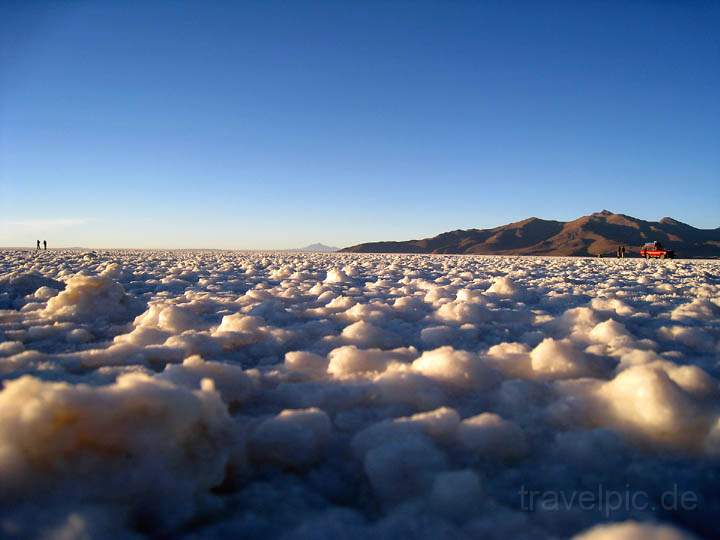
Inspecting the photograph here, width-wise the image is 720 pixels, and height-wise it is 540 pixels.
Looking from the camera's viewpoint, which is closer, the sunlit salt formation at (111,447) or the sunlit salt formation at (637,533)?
the sunlit salt formation at (637,533)

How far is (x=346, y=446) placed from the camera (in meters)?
1.50

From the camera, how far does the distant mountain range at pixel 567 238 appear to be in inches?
2439

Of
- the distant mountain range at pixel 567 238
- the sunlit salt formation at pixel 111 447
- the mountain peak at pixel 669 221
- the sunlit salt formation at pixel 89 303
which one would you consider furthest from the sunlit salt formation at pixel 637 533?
the mountain peak at pixel 669 221

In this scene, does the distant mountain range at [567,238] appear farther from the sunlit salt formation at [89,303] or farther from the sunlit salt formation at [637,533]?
the sunlit salt formation at [637,533]

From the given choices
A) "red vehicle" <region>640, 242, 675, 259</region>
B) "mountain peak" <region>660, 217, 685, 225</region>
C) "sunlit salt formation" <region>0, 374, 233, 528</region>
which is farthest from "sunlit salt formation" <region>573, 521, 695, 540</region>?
"mountain peak" <region>660, 217, 685, 225</region>

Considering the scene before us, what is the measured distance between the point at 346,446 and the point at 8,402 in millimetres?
1048

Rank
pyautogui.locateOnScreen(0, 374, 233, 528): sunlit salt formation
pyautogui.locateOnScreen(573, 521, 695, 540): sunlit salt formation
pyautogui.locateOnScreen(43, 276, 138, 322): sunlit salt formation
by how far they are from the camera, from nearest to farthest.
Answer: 1. pyautogui.locateOnScreen(573, 521, 695, 540): sunlit salt formation
2. pyautogui.locateOnScreen(0, 374, 233, 528): sunlit salt formation
3. pyautogui.locateOnScreen(43, 276, 138, 322): sunlit salt formation

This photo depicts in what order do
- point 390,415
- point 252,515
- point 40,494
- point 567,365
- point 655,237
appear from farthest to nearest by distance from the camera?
point 655,237, point 567,365, point 390,415, point 252,515, point 40,494

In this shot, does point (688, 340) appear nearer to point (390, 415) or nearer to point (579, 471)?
point (579, 471)

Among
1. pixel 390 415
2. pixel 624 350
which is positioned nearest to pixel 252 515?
pixel 390 415

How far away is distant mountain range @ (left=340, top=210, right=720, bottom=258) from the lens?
61959 millimetres

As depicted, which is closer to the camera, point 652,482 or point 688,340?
point 652,482

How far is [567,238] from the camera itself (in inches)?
2785

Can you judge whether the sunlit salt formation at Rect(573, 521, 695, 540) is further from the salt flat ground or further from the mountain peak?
the mountain peak
